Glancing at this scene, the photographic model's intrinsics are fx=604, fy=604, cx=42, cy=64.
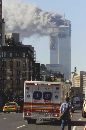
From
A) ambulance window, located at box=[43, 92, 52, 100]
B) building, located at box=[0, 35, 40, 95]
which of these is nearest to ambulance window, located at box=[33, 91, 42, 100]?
ambulance window, located at box=[43, 92, 52, 100]

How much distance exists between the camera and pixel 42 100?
38.4m

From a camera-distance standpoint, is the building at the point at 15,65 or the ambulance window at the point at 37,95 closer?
the ambulance window at the point at 37,95

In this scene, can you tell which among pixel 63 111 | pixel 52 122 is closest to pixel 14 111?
pixel 52 122

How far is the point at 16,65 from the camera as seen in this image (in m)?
180

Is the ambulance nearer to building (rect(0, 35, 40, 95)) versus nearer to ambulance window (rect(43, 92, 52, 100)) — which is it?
ambulance window (rect(43, 92, 52, 100))

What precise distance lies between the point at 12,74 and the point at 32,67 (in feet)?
60.6

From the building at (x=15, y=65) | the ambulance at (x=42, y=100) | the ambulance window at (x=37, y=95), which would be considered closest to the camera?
the ambulance at (x=42, y=100)

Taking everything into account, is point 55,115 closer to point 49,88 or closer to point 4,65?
point 49,88

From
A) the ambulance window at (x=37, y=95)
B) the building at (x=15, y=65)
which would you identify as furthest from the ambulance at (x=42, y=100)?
the building at (x=15, y=65)

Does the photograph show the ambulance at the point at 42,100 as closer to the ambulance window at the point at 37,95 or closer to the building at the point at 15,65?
the ambulance window at the point at 37,95

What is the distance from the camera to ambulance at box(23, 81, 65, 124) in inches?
1491

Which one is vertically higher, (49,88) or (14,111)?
(49,88)

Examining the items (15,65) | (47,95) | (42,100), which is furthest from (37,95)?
(15,65)

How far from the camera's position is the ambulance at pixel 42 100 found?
37.9m
